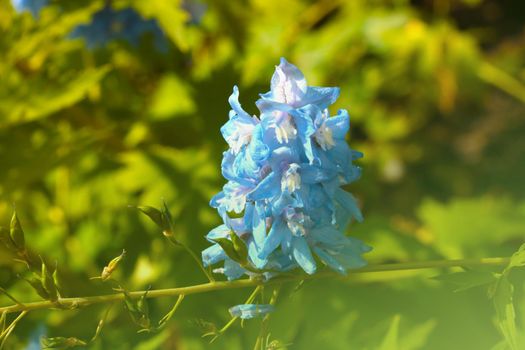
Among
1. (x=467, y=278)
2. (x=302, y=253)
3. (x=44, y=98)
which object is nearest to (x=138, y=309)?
(x=302, y=253)

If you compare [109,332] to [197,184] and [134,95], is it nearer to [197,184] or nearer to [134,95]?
[197,184]

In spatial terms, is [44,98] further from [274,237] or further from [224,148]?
[274,237]

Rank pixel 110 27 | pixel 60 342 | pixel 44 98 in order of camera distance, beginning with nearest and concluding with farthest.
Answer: pixel 60 342 < pixel 44 98 < pixel 110 27

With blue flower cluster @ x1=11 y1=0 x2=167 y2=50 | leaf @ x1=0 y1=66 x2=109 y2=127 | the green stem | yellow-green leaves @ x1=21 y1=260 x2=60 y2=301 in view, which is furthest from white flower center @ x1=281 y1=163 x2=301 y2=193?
blue flower cluster @ x1=11 y1=0 x2=167 y2=50

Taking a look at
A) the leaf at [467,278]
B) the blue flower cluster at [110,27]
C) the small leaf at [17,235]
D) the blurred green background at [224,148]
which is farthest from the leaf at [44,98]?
the leaf at [467,278]

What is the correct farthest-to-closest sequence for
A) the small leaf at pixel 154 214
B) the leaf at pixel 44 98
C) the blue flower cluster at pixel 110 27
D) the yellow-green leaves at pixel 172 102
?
the yellow-green leaves at pixel 172 102
the blue flower cluster at pixel 110 27
the leaf at pixel 44 98
the small leaf at pixel 154 214

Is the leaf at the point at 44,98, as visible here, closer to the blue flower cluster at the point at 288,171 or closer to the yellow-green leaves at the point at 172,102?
the yellow-green leaves at the point at 172,102
